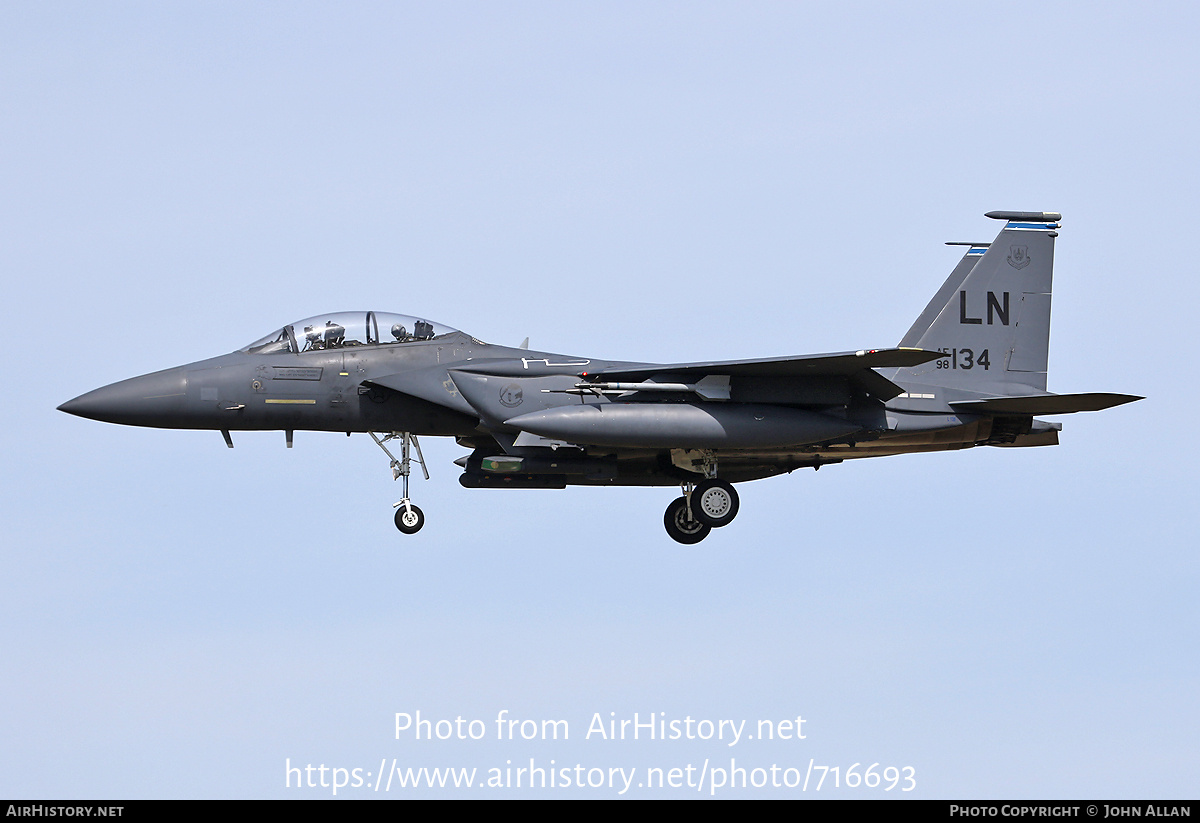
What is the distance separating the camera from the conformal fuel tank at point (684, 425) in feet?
67.5

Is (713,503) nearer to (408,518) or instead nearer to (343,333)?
(408,518)

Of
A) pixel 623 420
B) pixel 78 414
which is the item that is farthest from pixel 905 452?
pixel 78 414

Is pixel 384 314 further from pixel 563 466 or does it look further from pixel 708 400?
pixel 708 400

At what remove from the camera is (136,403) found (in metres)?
21.2

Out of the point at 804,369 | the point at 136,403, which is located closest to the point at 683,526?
the point at 804,369

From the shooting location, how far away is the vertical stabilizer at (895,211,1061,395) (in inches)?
907

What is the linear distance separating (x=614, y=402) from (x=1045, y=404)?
5.63 metres

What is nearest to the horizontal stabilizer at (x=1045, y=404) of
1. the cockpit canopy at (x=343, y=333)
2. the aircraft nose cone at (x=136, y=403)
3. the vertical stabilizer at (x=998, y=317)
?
the vertical stabilizer at (x=998, y=317)

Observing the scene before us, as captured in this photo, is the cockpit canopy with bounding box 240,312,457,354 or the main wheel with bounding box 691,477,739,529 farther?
the main wheel with bounding box 691,477,739,529

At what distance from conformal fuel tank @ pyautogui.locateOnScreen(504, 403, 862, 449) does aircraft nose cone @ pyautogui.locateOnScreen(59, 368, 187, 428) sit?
14.1 feet

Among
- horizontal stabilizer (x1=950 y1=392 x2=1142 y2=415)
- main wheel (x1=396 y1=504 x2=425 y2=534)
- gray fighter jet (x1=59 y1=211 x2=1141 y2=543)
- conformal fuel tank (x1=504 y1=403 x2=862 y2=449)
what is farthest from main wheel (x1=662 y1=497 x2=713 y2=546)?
horizontal stabilizer (x1=950 y1=392 x2=1142 y2=415)

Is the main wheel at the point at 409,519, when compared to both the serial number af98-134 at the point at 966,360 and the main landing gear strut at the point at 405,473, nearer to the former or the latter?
the main landing gear strut at the point at 405,473

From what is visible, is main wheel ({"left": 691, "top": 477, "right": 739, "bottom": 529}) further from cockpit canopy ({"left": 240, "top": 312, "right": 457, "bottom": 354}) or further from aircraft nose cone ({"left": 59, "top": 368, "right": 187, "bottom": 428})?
aircraft nose cone ({"left": 59, "top": 368, "right": 187, "bottom": 428})

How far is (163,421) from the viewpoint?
2138 centimetres
